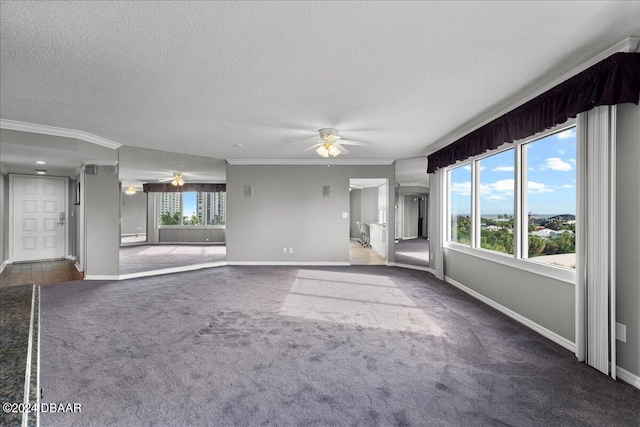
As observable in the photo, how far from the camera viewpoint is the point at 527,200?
3439 mm

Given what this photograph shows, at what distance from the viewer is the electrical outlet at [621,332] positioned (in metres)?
2.20

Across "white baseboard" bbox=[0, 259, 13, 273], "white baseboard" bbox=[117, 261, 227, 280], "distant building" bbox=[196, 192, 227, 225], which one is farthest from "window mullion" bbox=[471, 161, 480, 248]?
"distant building" bbox=[196, 192, 227, 225]

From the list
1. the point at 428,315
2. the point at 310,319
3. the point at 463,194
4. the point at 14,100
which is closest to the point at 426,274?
the point at 463,194

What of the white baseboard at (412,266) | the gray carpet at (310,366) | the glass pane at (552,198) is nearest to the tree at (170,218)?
the gray carpet at (310,366)

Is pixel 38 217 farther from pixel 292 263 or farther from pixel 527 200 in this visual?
pixel 527 200

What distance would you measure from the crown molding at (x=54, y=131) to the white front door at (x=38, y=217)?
3.51 m

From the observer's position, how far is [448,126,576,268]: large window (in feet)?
9.59

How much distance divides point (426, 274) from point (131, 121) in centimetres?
562

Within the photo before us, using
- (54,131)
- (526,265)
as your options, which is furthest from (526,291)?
(54,131)

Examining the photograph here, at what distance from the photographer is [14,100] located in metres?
3.20

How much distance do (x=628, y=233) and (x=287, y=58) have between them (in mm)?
2909

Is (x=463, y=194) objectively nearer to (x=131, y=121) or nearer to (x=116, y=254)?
(x=131, y=121)

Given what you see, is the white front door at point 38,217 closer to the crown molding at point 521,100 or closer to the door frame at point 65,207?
the door frame at point 65,207

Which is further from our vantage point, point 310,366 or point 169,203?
point 169,203
